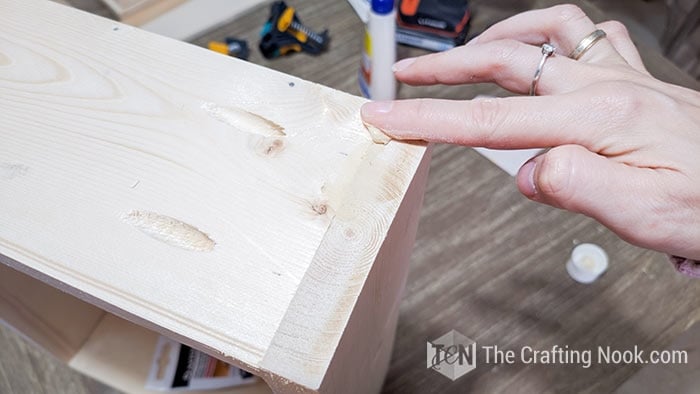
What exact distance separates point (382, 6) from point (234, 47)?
12.5 inches

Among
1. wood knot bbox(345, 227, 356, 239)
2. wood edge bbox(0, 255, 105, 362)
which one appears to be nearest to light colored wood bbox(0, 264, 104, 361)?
wood edge bbox(0, 255, 105, 362)

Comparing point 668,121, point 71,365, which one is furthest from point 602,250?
point 71,365

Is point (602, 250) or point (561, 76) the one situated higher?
point (561, 76)

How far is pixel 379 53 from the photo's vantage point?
2.77ft

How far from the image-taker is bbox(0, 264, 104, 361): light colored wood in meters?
0.64

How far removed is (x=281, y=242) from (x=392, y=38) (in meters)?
0.55

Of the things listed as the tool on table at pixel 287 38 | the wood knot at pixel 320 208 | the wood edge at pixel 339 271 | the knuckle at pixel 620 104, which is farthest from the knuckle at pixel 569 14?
the tool on table at pixel 287 38

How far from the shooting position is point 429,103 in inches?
17.4

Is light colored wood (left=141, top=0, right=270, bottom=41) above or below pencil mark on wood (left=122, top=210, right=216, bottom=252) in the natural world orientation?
below

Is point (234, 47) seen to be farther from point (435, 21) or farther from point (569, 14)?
point (569, 14)

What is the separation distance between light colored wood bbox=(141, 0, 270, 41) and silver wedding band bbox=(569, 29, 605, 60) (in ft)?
2.16

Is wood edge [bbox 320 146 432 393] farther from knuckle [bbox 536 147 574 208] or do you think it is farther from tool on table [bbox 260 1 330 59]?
tool on table [bbox 260 1 330 59]

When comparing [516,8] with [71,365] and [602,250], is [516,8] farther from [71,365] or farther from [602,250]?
[71,365]

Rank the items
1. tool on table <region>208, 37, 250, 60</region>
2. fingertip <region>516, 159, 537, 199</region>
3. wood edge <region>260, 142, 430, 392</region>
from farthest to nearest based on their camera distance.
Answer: tool on table <region>208, 37, 250, 60</region>, fingertip <region>516, 159, 537, 199</region>, wood edge <region>260, 142, 430, 392</region>
